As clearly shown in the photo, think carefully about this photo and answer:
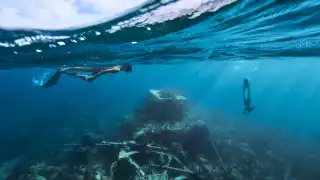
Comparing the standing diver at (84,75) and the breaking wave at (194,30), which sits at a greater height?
the breaking wave at (194,30)

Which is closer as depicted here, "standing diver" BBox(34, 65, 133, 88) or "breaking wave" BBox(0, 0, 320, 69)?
"breaking wave" BBox(0, 0, 320, 69)

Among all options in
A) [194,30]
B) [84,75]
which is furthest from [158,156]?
[194,30]

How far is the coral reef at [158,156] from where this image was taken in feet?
35.2

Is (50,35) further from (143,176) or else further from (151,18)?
(143,176)

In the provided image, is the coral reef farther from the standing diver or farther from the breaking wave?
the breaking wave

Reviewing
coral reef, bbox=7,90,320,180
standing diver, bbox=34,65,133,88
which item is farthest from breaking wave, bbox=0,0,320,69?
coral reef, bbox=7,90,320,180

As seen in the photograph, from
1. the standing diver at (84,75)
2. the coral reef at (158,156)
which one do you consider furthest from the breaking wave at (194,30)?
the coral reef at (158,156)

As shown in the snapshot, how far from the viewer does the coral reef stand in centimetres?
1074

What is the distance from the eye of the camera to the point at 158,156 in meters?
11.6

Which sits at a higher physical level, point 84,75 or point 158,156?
point 84,75

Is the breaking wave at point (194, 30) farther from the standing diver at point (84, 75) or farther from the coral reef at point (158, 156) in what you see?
the coral reef at point (158, 156)

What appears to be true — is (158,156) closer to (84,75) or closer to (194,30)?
(84,75)

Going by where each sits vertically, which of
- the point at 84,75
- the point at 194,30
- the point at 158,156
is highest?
the point at 194,30

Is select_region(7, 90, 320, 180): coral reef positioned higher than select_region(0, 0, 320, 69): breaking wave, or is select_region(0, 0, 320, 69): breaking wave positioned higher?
select_region(0, 0, 320, 69): breaking wave
